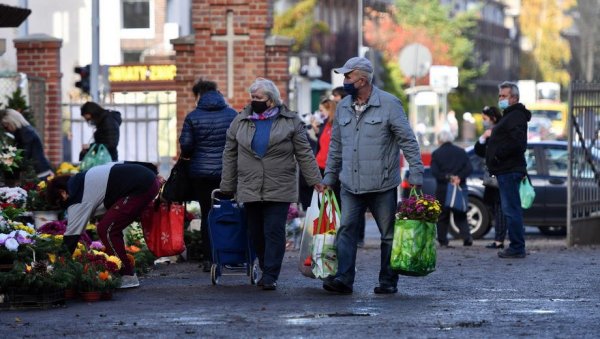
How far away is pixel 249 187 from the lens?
13.4m

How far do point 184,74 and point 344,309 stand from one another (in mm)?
10844

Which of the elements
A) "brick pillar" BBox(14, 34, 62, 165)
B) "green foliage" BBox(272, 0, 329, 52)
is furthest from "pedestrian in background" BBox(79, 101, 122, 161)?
"green foliage" BBox(272, 0, 329, 52)

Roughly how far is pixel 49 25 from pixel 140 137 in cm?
2510

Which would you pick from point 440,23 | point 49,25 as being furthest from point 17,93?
point 440,23

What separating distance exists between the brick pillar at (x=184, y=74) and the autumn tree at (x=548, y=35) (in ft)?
281

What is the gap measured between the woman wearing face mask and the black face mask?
17.6 feet

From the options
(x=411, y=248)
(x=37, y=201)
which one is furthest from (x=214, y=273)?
(x=37, y=201)

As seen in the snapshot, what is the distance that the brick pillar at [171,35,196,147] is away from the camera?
22125 millimetres

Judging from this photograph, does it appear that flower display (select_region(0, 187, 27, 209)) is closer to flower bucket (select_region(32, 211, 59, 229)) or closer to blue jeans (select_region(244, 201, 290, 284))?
flower bucket (select_region(32, 211, 59, 229))

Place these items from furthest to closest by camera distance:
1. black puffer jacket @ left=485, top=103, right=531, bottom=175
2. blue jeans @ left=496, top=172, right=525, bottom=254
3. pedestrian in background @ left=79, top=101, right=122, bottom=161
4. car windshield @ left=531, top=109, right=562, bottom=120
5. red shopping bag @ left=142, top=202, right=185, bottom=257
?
car windshield @ left=531, top=109, right=562, bottom=120, pedestrian in background @ left=79, top=101, right=122, bottom=161, blue jeans @ left=496, top=172, right=525, bottom=254, black puffer jacket @ left=485, top=103, right=531, bottom=175, red shopping bag @ left=142, top=202, right=185, bottom=257

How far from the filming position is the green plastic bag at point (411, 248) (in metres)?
12.7

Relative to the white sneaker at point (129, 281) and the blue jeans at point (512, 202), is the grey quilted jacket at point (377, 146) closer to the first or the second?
the white sneaker at point (129, 281)

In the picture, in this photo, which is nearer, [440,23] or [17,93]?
[17,93]

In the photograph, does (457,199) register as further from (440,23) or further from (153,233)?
(440,23)
